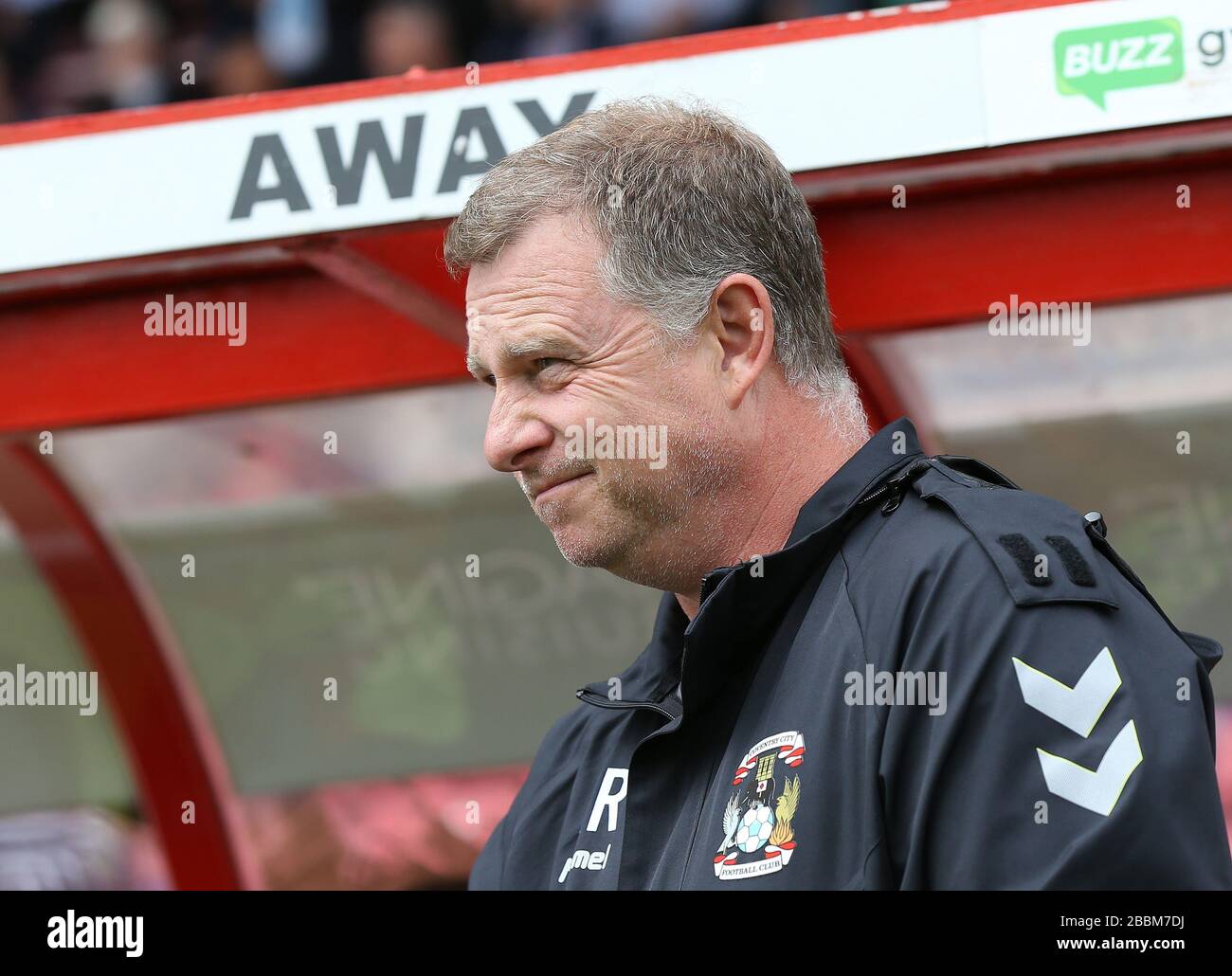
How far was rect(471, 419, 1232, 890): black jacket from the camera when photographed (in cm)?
113

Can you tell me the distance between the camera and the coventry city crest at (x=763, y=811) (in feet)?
4.10

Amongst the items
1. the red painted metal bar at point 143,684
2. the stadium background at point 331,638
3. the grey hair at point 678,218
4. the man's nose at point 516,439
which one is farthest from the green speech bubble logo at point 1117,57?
the stadium background at point 331,638

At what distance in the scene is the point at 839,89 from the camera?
191cm

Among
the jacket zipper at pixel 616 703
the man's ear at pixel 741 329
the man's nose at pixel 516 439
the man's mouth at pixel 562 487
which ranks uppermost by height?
the man's ear at pixel 741 329

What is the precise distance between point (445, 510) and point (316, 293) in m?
1.77

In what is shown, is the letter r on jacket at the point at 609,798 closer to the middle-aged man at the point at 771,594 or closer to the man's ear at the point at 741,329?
the middle-aged man at the point at 771,594

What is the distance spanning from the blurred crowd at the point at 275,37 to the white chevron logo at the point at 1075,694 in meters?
4.05

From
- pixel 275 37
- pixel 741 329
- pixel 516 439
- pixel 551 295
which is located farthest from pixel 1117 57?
pixel 275 37

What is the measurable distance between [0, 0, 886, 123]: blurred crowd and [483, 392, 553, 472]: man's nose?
3556mm

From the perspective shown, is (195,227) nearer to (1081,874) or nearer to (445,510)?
(1081,874)

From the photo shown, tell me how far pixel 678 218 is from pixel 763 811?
64 cm

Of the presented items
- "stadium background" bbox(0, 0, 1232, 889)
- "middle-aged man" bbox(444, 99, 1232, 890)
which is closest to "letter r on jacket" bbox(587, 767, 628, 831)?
"middle-aged man" bbox(444, 99, 1232, 890)

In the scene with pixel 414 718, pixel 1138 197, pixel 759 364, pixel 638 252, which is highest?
pixel 1138 197
